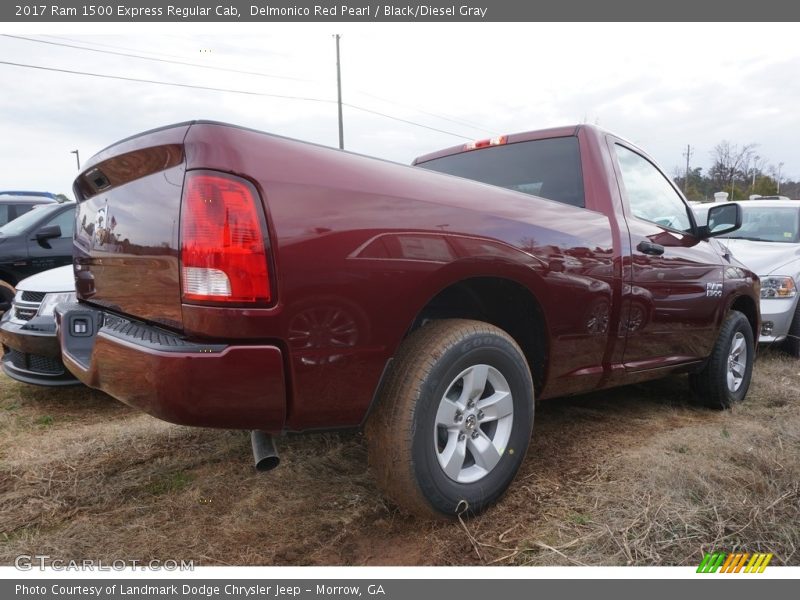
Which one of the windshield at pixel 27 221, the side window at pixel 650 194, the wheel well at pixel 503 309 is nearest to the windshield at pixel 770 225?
the side window at pixel 650 194

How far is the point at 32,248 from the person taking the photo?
6113mm

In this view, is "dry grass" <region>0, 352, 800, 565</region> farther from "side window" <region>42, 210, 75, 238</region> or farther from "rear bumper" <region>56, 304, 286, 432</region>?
"side window" <region>42, 210, 75, 238</region>

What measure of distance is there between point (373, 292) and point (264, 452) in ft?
2.22

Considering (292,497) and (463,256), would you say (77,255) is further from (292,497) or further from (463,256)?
(463,256)

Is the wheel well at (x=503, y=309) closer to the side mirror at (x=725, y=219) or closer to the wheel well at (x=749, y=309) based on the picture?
the side mirror at (x=725, y=219)

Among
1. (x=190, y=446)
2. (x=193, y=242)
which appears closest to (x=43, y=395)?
(x=190, y=446)

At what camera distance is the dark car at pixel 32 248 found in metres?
6.00

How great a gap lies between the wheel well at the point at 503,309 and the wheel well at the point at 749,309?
2328 mm

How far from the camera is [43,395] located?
3.96m

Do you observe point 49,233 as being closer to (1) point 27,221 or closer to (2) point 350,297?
(1) point 27,221

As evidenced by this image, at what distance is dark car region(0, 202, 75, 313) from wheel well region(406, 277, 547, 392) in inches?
207

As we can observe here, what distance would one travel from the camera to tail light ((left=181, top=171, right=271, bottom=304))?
1598mm

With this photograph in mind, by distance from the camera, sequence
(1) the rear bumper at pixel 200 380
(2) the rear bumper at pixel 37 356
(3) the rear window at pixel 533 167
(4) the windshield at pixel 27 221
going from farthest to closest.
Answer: (4) the windshield at pixel 27 221, (2) the rear bumper at pixel 37 356, (3) the rear window at pixel 533 167, (1) the rear bumper at pixel 200 380

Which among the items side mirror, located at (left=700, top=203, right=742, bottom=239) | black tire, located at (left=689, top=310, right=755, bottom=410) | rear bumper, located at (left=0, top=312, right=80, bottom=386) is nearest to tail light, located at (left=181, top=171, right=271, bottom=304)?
rear bumper, located at (left=0, top=312, right=80, bottom=386)
